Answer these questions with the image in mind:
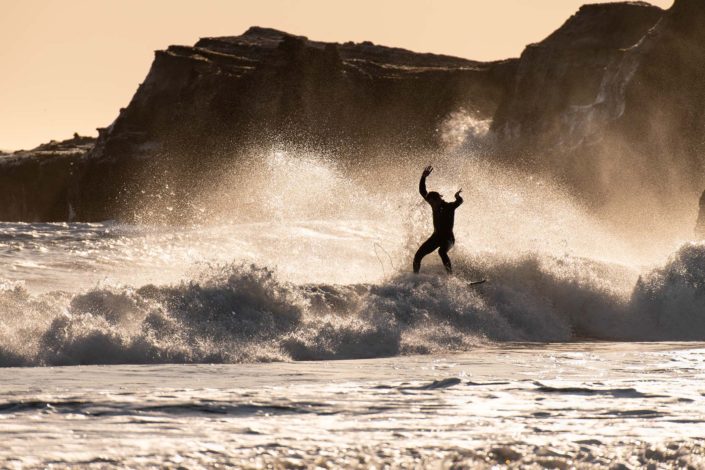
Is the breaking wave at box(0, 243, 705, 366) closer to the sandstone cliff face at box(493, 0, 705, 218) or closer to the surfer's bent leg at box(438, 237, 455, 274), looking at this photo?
the surfer's bent leg at box(438, 237, 455, 274)

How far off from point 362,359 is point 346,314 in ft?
8.05

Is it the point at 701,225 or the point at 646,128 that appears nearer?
the point at 701,225

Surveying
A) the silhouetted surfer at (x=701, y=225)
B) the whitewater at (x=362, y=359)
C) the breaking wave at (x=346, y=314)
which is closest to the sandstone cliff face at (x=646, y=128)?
the silhouetted surfer at (x=701, y=225)

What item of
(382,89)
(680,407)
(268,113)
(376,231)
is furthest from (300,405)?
(382,89)

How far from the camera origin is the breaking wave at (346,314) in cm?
1318

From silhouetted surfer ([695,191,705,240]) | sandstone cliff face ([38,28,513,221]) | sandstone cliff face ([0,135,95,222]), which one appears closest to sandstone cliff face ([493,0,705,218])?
silhouetted surfer ([695,191,705,240])

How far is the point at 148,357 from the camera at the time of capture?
13.0m

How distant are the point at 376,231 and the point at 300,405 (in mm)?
27080

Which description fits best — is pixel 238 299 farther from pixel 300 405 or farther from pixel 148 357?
pixel 300 405

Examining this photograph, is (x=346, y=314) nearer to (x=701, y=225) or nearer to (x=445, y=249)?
(x=445, y=249)

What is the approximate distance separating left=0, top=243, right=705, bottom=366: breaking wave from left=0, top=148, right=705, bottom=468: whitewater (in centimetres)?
3

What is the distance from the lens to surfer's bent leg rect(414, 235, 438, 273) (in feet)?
65.1

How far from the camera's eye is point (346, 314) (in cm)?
1617

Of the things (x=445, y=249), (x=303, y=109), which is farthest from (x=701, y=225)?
(x=303, y=109)
